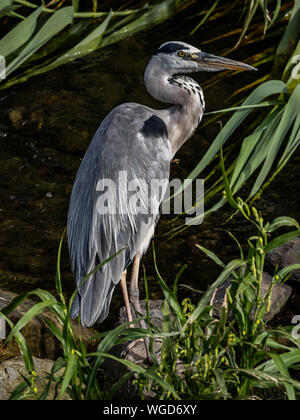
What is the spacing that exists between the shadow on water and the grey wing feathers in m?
0.67

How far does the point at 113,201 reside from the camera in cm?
288

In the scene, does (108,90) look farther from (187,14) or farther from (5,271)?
(5,271)

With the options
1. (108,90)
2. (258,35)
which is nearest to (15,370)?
(108,90)

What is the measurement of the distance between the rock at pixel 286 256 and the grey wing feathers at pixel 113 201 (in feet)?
2.34

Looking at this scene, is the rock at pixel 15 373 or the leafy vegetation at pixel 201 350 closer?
the leafy vegetation at pixel 201 350

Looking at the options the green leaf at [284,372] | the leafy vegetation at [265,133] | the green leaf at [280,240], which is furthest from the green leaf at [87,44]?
the green leaf at [284,372]

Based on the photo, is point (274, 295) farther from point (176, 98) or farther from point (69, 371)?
point (69, 371)

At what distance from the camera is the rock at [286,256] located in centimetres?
338

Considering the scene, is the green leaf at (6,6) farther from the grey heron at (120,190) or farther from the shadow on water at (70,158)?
the shadow on water at (70,158)

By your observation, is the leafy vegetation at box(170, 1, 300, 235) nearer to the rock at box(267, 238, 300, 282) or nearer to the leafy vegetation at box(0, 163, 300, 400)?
the leafy vegetation at box(0, 163, 300, 400)

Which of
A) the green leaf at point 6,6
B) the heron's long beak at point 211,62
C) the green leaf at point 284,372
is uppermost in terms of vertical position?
the green leaf at point 6,6

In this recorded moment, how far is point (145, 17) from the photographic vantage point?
11.7ft

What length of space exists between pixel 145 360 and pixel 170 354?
0.68 m

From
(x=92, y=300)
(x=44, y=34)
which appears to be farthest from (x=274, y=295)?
(x=44, y=34)
